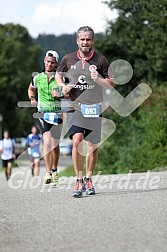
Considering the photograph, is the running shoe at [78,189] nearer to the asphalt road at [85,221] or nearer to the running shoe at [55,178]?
the asphalt road at [85,221]

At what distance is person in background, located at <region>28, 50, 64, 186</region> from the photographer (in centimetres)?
1293

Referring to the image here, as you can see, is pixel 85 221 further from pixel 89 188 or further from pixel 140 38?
pixel 140 38

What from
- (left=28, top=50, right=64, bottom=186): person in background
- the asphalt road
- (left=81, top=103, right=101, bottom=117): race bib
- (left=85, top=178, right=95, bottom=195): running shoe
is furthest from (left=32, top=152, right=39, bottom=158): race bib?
(left=81, top=103, right=101, bottom=117): race bib

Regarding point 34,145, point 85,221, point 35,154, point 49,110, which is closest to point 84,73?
point 49,110

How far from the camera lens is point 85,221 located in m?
7.96

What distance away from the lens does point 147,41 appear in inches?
1271

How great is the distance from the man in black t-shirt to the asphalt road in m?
0.78

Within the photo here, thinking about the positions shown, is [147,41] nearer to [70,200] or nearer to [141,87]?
[141,87]

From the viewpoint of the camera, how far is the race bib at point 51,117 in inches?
512

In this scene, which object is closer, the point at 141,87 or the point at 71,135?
the point at 71,135

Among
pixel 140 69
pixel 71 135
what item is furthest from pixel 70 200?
pixel 140 69

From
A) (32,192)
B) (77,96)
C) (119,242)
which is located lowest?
(32,192)

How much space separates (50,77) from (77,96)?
2360 mm

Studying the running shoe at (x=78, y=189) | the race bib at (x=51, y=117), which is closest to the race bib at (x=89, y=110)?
the running shoe at (x=78, y=189)
